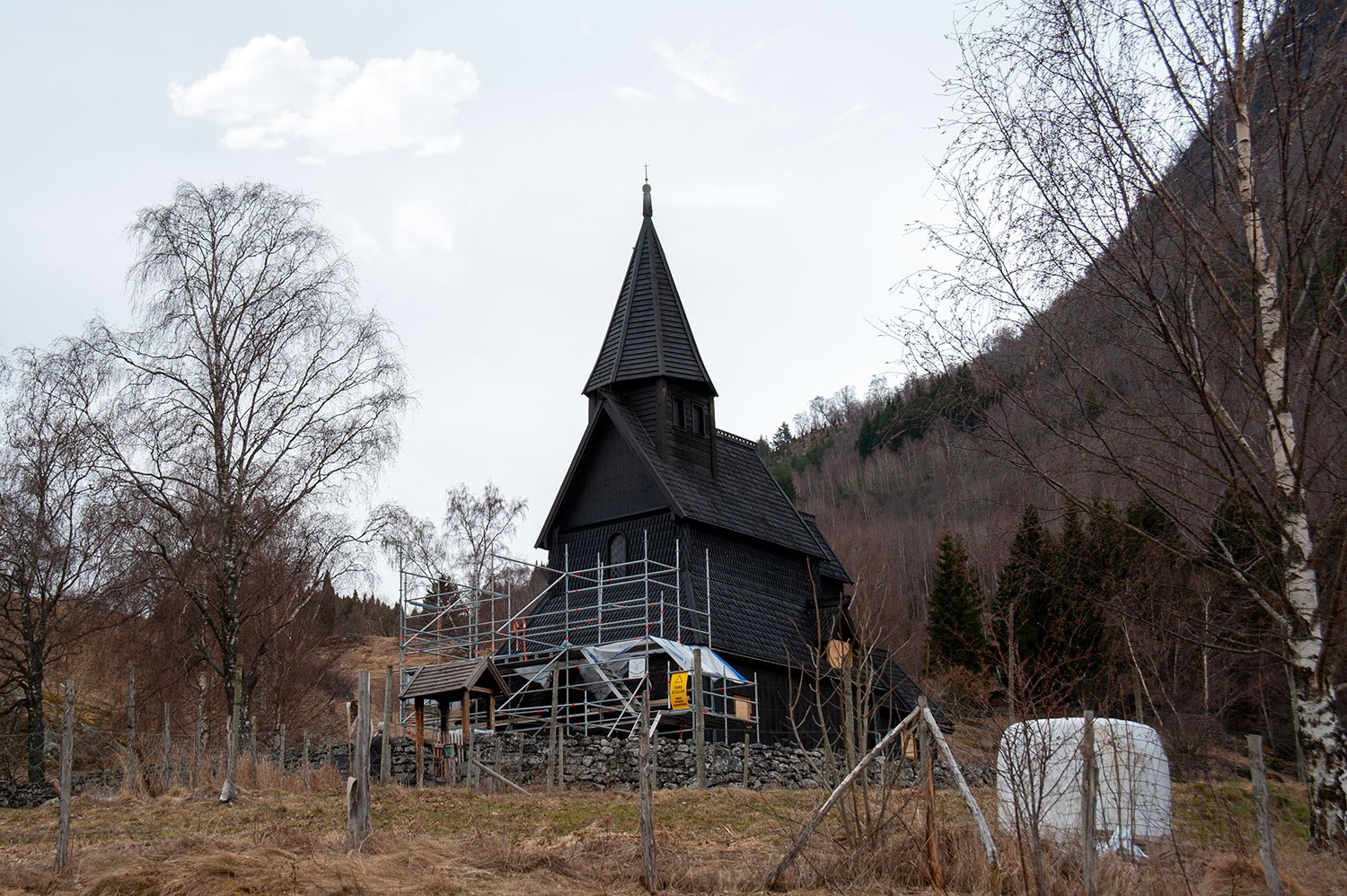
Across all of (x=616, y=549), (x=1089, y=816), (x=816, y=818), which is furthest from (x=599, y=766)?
(x=1089, y=816)

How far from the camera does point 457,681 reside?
23531 millimetres

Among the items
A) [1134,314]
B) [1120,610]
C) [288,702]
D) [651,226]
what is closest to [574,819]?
[1120,610]

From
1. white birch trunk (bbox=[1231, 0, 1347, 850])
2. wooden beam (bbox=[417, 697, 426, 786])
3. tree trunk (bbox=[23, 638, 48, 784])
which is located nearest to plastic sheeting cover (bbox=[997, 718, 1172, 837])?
white birch trunk (bbox=[1231, 0, 1347, 850])

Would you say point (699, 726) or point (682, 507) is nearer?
point (699, 726)

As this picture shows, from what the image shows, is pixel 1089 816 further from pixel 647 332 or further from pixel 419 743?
pixel 647 332

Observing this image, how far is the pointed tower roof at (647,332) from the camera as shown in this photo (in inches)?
1241

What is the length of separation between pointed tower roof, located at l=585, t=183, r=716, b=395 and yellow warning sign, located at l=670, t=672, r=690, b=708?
30.5 feet

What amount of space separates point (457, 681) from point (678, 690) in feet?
14.4

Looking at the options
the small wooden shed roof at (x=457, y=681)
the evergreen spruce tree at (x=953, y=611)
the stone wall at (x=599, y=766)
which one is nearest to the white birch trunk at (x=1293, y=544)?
the stone wall at (x=599, y=766)

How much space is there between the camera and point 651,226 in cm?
3466

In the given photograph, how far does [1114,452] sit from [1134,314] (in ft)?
4.93

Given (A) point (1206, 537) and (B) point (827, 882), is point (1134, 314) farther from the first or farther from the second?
(B) point (827, 882)

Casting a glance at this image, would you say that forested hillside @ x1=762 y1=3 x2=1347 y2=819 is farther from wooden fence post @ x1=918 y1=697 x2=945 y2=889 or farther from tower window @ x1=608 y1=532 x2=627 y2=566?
tower window @ x1=608 y1=532 x2=627 y2=566

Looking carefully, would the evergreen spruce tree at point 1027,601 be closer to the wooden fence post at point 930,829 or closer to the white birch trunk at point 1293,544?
the wooden fence post at point 930,829
